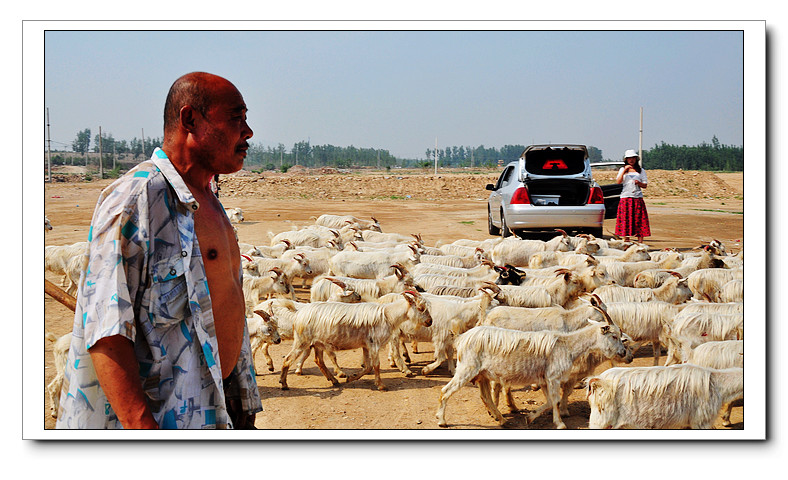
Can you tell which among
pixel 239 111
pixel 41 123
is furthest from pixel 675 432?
pixel 41 123

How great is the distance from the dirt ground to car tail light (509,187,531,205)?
14.0 ft

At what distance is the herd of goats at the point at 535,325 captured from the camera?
212 inches

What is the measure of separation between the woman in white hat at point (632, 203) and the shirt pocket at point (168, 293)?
14206 millimetres

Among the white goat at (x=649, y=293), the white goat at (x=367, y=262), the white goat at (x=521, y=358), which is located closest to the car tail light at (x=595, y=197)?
the white goat at (x=367, y=262)

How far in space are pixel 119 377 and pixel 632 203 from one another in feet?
49.3

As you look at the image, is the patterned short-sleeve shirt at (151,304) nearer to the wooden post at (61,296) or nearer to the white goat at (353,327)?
the wooden post at (61,296)

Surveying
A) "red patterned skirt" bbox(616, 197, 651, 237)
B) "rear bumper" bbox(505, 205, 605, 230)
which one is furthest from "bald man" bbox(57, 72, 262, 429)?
"red patterned skirt" bbox(616, 197, 651, 237)

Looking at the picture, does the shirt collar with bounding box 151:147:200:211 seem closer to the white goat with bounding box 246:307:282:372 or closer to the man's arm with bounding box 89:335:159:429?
the man's arm with bounding box 89:335:159:429

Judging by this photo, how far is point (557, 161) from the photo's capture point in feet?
52.4

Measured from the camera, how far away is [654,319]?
25.5 ft

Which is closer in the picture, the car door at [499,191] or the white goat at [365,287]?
the white goat at [365,287]

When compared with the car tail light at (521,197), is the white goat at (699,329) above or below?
below
